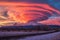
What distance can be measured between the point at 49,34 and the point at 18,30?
0.26 metres

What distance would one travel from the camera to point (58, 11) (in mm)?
1345

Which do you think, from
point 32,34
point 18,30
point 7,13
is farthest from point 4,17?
point 32,34

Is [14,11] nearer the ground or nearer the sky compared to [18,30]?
nearer the sky

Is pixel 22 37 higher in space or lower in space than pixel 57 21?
lower

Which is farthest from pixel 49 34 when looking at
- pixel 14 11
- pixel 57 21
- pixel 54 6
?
pixel 14 11

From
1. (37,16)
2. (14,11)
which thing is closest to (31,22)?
(37,16)

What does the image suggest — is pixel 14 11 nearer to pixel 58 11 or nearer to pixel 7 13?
pixel 7 13

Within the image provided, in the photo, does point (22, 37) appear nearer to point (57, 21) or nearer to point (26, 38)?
point (26, 38)

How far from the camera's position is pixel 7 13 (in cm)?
132

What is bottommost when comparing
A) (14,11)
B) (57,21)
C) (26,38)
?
(26,38)

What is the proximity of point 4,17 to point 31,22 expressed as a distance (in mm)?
240

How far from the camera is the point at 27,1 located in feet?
4.46

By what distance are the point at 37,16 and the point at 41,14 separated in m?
0.04

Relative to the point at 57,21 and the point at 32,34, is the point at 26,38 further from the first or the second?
the point at 57,21
